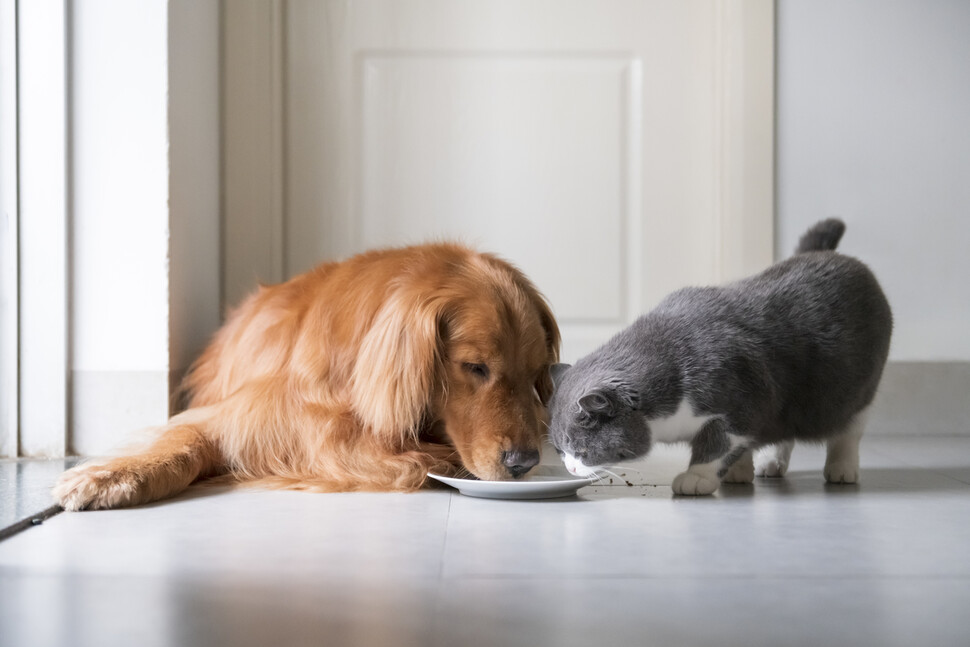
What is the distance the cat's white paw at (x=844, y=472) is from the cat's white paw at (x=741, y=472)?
0.17m

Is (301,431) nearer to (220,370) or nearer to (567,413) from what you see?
(220,370)

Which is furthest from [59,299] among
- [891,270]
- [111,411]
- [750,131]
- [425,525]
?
[891,270]

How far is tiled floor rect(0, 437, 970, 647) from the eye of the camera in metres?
0.93

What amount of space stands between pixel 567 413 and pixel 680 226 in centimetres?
142

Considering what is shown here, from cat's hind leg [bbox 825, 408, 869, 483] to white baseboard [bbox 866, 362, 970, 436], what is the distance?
1.05 meters

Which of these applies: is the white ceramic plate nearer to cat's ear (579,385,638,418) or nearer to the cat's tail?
cat's ear (579,385,638,418)

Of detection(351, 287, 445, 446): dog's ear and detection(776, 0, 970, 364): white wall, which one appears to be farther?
detection(776, 0, 970, 364): white wall

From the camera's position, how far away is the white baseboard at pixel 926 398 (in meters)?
2.86

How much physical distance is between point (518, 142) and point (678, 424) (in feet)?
4.86

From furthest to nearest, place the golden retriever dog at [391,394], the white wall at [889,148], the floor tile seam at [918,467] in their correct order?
the white wall at [889,148]
the floor tile seam at [918,467]
the golden retriever dog at [391,394]

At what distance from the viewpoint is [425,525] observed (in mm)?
1479

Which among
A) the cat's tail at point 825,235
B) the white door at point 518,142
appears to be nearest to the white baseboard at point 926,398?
the white door at point 518,142

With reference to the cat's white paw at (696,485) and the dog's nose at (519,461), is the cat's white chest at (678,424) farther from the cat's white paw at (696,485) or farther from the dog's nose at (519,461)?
the dog's nose at (519,461)

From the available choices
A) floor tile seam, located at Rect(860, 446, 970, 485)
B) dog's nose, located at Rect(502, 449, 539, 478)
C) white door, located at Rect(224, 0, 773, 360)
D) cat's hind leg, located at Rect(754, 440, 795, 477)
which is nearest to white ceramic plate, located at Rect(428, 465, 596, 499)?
dog's nose, located at Rect(502, 449, 539, 478)
